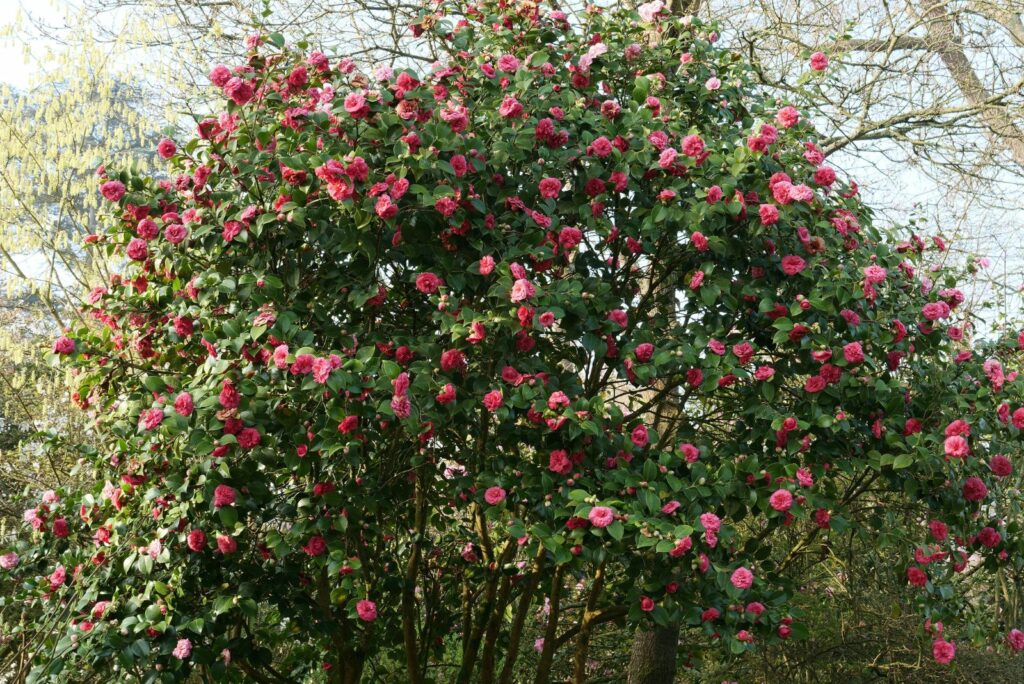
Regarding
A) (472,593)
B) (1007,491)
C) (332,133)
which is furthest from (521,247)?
(1007,491)

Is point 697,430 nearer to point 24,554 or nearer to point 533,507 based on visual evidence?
point 533,507

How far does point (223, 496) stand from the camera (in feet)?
10.1

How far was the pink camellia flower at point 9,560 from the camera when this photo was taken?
12.3ft

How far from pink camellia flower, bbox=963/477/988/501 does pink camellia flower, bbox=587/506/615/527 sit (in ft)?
4.62

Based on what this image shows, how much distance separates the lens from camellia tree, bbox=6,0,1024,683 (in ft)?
10.5

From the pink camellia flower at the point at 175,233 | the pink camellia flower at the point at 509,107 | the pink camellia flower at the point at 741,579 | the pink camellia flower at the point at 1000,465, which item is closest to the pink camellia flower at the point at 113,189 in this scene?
the pink camellia flower at the point at 175,233

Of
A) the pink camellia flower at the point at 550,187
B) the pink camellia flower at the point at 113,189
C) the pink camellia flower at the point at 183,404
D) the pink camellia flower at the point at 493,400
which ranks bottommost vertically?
the pink camellia flower at the point at 183,404

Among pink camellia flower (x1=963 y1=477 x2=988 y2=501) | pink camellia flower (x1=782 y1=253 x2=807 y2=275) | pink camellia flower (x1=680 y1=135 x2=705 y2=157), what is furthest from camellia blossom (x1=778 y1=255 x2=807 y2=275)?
pink camellia flower (x1=963 y1=477 x2=988 y2=501)

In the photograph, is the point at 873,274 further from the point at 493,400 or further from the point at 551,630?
the point at 551,630

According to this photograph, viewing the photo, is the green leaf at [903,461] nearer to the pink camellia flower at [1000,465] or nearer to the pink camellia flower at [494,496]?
the pink camellia flower at [1000,465]

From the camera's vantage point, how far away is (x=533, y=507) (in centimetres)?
341

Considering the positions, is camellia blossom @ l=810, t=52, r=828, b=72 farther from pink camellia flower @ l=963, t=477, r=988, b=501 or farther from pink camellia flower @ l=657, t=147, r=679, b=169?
pink camellia flower @ l=963, t=477, r=988, b=501

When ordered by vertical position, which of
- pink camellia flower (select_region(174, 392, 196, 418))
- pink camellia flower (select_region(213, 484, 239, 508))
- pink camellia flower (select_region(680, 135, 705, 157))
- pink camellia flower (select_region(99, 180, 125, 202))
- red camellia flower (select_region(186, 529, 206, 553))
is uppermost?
pink camellia flower (select_region(680, 135, 705, 157))

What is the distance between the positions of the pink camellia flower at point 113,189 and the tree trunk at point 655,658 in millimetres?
3332
